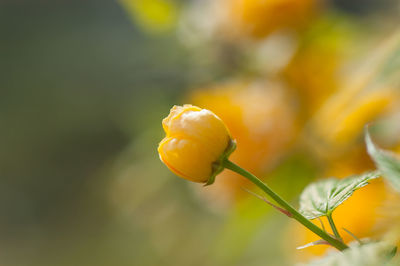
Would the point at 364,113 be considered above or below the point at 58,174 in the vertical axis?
below

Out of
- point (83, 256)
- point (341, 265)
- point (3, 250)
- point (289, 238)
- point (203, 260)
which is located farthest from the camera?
point (3, 250)

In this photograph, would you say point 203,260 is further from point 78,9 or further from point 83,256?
point 78,9

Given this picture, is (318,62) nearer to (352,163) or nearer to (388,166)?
(352,163)

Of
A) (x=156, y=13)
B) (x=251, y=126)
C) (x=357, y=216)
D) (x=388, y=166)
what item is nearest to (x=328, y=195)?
(x=388, y=166)

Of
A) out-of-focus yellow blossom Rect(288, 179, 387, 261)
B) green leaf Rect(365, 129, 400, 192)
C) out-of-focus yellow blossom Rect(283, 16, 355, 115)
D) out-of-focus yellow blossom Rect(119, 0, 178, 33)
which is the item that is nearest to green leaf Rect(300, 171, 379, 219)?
green leaf Rect(365, 129, 400, 192)

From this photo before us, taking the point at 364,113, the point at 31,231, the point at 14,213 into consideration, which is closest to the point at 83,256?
the point at 31,231
